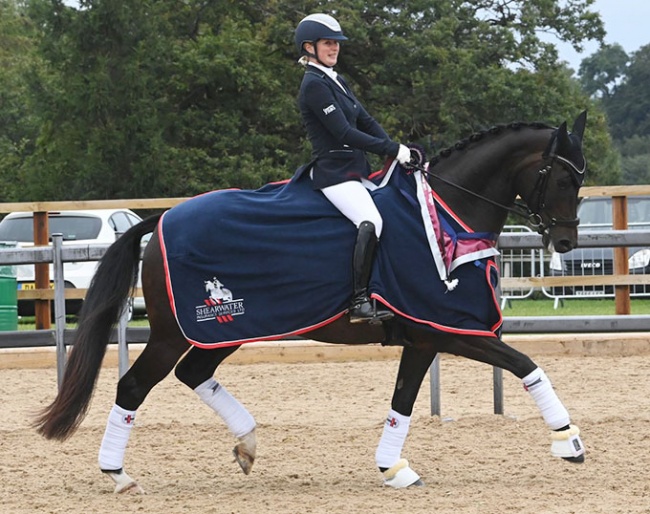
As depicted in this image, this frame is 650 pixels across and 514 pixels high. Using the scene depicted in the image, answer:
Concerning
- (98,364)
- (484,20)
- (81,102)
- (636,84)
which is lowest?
(98,364)

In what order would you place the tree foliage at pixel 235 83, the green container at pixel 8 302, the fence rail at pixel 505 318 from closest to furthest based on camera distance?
the fence rail at pixel 505 318, the green container at pixel 8 302, the tree foliage at pixel 235 83

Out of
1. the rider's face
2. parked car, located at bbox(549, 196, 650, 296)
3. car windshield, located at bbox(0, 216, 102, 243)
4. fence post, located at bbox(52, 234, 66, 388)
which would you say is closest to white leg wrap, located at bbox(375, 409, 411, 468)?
the rider's face

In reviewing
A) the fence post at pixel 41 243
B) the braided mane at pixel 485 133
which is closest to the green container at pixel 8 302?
the fence post at pixel 41 243

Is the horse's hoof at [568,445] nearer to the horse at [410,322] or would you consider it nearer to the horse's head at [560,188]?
the horse at [410,322]

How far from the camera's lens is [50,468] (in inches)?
274

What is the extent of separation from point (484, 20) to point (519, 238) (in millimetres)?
21364

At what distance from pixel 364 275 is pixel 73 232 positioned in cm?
1100

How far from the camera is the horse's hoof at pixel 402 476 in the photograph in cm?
616

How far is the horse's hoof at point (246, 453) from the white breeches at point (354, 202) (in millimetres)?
1373

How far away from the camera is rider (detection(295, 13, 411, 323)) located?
6.12 meters

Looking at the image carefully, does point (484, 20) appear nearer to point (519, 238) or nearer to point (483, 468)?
point (519, 238)

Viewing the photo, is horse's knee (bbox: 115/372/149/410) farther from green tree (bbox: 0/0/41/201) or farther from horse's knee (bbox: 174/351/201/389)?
green tree (bbox: 0/0/41/201)

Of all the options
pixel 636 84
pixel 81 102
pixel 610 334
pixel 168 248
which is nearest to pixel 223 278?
pixel 168 248

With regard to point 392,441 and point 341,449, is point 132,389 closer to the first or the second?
point 392,441
